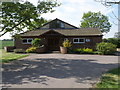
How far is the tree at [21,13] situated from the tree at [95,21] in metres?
47.7

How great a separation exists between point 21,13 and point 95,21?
52.4 meters

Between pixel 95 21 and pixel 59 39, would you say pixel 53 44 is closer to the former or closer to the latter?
pixel 59 39

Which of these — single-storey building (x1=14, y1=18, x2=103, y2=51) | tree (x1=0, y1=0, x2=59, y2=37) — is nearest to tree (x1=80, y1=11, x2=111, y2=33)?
single-storey building (x1=14, y1=18, x2=103, y2=51)

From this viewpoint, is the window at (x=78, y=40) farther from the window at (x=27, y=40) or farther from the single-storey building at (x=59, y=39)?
the window at (x=27, y=40)

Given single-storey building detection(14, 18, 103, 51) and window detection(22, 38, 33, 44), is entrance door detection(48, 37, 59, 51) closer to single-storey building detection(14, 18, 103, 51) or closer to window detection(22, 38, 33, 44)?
single-storey building detection(14, 18, 103, 51)

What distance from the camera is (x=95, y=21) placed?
61344 millimetres

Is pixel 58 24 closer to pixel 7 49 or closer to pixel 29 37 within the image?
pixel 29 37

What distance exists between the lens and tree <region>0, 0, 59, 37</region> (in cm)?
1211

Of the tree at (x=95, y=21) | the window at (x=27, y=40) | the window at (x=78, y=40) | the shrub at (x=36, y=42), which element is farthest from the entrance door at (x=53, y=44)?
the tree at (x=95, y=21)

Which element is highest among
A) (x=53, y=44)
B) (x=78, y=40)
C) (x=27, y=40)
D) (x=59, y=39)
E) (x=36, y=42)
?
(x=59, y=39)

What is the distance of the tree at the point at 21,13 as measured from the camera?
1211 cm

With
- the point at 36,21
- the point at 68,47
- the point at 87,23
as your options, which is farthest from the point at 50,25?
the point at 87,23

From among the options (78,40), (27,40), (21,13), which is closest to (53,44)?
(78,40)

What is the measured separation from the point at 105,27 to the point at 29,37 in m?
43.5
